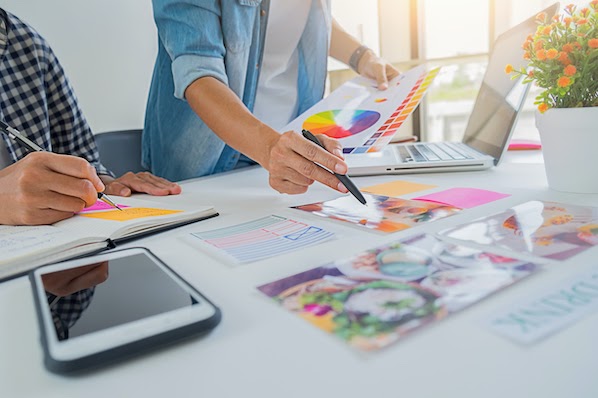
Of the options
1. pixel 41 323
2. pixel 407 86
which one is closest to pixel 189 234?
pixel 41 323

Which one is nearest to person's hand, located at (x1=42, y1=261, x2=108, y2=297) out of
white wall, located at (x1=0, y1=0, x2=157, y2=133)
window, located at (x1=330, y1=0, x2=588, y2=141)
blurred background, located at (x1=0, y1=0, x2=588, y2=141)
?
blurred background, located at (x1=0, y1=0, x2=588, y2=141)

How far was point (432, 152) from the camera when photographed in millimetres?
986

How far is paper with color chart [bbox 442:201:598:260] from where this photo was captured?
0.42 m

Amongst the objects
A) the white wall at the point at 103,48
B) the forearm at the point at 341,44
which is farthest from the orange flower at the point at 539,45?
the white wall at the point at 103,48

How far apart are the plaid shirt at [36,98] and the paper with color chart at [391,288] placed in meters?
0.80

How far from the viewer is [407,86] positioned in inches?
38.3

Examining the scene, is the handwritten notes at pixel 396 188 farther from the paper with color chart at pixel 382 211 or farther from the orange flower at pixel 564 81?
the orange flower at pixel 564 81

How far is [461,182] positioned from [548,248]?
0.36 m

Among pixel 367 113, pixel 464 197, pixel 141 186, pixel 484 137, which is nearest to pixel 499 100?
pixel 484 137

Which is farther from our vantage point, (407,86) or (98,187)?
(407,86)

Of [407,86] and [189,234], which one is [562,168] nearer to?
[407,86]

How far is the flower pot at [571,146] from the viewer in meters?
0.60

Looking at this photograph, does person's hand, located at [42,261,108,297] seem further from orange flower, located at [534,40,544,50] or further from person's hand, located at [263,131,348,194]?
orange flower, located at [534,40,544,50]

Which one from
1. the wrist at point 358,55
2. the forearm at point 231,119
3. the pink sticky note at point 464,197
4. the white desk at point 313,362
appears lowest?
the pink sticky note at point 464,197
